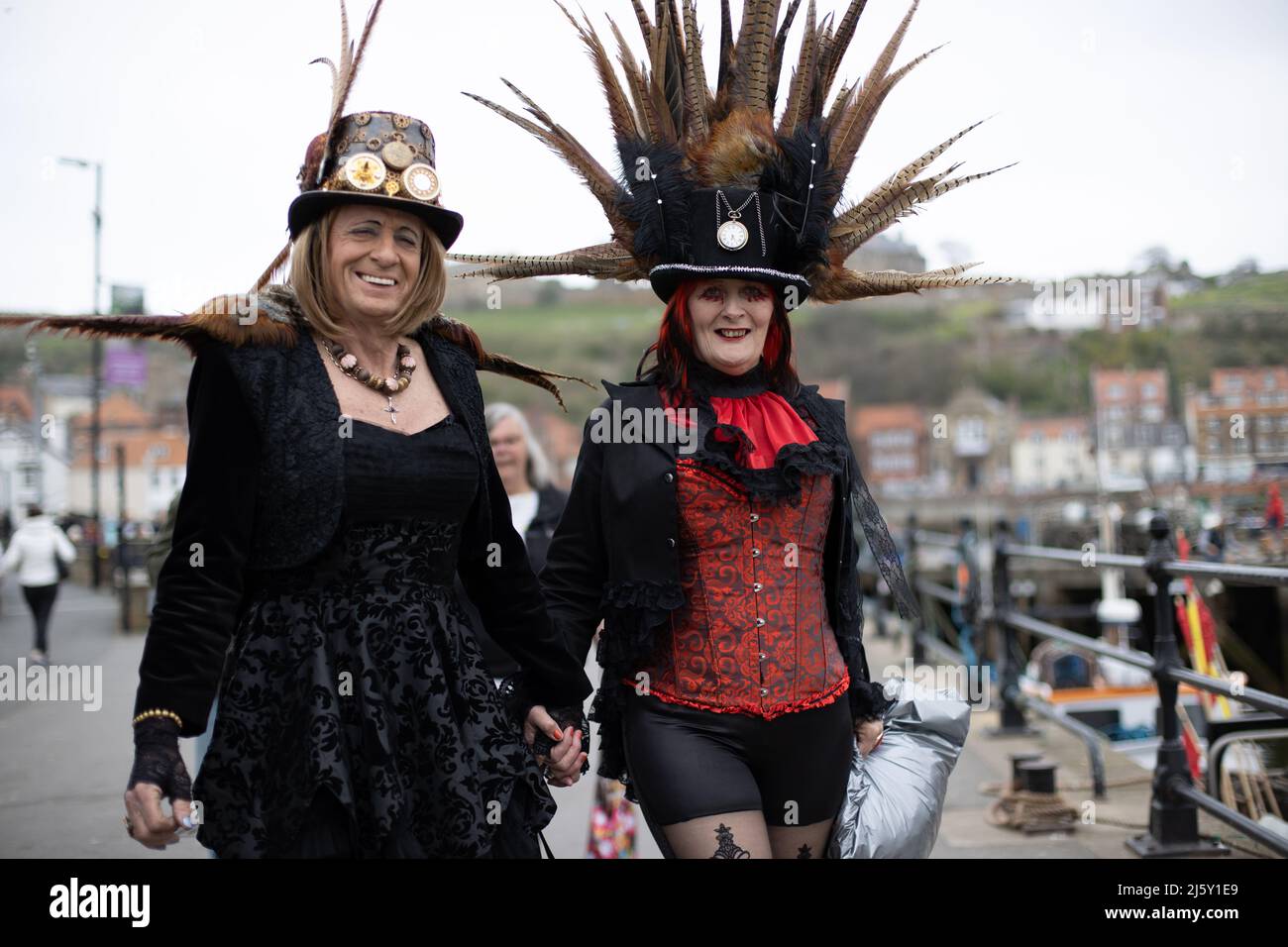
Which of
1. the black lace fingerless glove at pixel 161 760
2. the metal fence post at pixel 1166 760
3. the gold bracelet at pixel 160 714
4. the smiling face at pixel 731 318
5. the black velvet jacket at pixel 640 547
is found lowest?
the metal fence post at pixel 1166 760

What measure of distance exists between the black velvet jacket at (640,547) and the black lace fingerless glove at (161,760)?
987mm

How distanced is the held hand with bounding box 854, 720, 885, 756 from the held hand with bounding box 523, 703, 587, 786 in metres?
0.80

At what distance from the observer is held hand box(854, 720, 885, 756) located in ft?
9.40

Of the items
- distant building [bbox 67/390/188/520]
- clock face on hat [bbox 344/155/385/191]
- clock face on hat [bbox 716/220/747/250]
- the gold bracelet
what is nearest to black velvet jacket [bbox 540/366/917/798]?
clock face on hat [bbox 716/220/747/250]

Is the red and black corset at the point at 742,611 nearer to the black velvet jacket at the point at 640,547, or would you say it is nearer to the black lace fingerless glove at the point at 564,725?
the black velvet jacket at the point at 640,547

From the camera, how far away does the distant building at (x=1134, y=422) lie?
80.6 metres

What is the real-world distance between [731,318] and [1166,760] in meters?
3.11

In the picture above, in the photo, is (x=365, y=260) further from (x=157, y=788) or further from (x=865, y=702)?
(x=865, y=702)

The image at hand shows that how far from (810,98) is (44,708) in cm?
737

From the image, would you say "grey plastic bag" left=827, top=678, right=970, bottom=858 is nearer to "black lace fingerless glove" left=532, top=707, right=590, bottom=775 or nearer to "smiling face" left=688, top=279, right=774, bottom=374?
"black lace fingerless glove" left=532, top=707, right=590, bottom=775

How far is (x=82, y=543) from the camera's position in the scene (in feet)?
87.2

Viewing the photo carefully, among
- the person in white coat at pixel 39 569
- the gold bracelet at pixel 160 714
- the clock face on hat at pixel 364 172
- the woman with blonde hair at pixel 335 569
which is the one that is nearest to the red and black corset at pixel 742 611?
the woman with blonde hair at pixel 335 569

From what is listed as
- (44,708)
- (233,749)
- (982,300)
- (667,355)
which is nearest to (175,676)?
(233,749)
